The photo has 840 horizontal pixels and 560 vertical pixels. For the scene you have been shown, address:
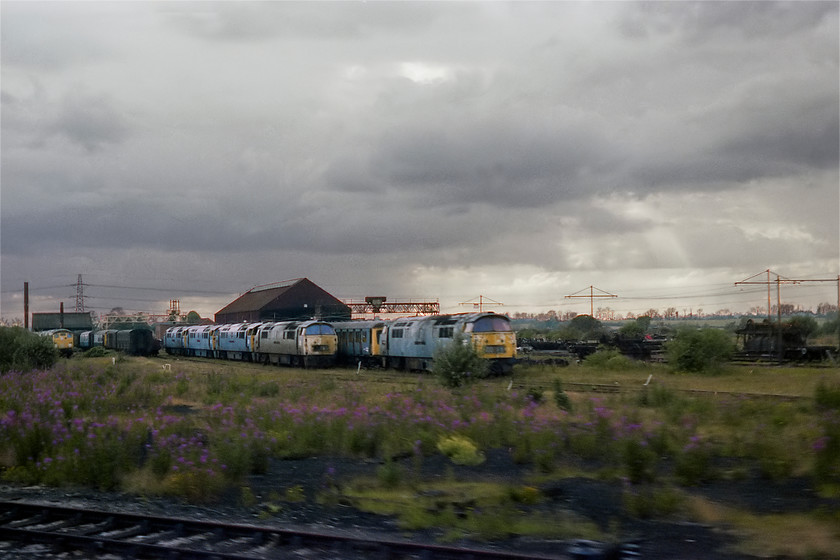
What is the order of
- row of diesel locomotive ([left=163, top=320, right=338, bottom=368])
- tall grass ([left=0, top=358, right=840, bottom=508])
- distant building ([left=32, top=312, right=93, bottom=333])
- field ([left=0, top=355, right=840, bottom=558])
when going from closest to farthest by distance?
1. field ([left=0, top=355, right=840, bottom=558])
2. tall grass ([left=0, top=358, right=840, bottom=508])
3. row of diesel locomotive ([left=163, top=320, right=338, bottom=368])
4. distant building ([left=32, top=312, right=93, bottom=333])

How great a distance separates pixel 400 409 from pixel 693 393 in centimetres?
1108

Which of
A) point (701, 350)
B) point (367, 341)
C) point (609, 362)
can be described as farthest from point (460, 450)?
point (367, 341)

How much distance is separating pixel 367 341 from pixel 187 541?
34263mm

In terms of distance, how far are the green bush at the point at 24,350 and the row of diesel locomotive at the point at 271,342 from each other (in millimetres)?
13577

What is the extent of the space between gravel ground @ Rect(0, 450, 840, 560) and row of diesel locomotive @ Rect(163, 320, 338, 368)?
2997 cm

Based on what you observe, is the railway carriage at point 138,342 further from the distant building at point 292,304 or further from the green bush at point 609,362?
the green bush at point 609,362

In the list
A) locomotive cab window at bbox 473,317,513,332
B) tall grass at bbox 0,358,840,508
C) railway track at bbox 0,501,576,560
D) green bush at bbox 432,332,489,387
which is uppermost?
locomotive cab window at bbox 473,317,513,332

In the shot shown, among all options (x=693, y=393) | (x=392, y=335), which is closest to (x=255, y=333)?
Answer: (x=392, y=335)

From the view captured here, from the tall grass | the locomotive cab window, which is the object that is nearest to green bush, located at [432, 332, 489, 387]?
the tall grass

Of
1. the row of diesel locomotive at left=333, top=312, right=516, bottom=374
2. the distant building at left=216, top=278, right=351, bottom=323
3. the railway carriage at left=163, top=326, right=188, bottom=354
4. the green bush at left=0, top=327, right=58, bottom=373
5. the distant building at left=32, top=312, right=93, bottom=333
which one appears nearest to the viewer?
the row of diesel locomotive at left=333, top=312, right=516, bottom=374

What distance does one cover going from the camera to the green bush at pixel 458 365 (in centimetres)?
2548

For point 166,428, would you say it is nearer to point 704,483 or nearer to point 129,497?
point 129,497

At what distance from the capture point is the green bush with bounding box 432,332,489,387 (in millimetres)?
25484

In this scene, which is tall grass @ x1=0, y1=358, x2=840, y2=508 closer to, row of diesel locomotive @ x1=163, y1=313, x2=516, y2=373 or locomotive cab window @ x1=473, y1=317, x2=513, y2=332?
row of diesel locomotive @ x1=163, y1=313, x2=516, y2=373
